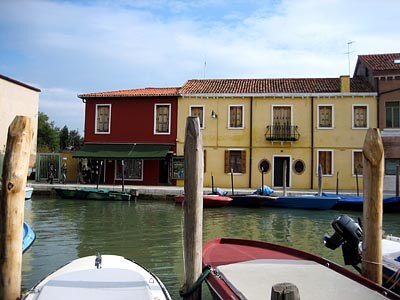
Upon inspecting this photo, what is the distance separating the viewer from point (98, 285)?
15.5 feet

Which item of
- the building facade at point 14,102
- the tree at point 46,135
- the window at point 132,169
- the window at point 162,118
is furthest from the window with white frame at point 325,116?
the tree at point 46,135

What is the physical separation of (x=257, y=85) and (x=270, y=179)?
5798mm

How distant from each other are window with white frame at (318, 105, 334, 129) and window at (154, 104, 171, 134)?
8.68 m

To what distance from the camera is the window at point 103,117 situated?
1062 inches

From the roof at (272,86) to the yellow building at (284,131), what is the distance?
0.06m

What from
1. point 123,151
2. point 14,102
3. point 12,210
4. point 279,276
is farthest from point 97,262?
Answer: point 14,102

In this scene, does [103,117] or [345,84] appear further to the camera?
[103,117]

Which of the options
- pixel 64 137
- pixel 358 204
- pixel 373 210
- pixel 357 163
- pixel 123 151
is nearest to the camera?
pixel 373 210

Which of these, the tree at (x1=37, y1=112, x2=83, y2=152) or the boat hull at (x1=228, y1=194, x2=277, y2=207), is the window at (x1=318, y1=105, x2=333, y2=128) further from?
the tree at (x1=37, y1=112, x2=83, y2=152)

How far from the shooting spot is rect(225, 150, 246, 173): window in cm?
2534

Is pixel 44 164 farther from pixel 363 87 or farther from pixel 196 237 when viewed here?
pixel 196 237

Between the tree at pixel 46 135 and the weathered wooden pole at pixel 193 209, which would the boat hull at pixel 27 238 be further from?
the tree at pixel 46 135

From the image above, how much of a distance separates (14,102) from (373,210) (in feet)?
96.5

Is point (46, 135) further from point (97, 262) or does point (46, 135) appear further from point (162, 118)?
point (97, 262)
